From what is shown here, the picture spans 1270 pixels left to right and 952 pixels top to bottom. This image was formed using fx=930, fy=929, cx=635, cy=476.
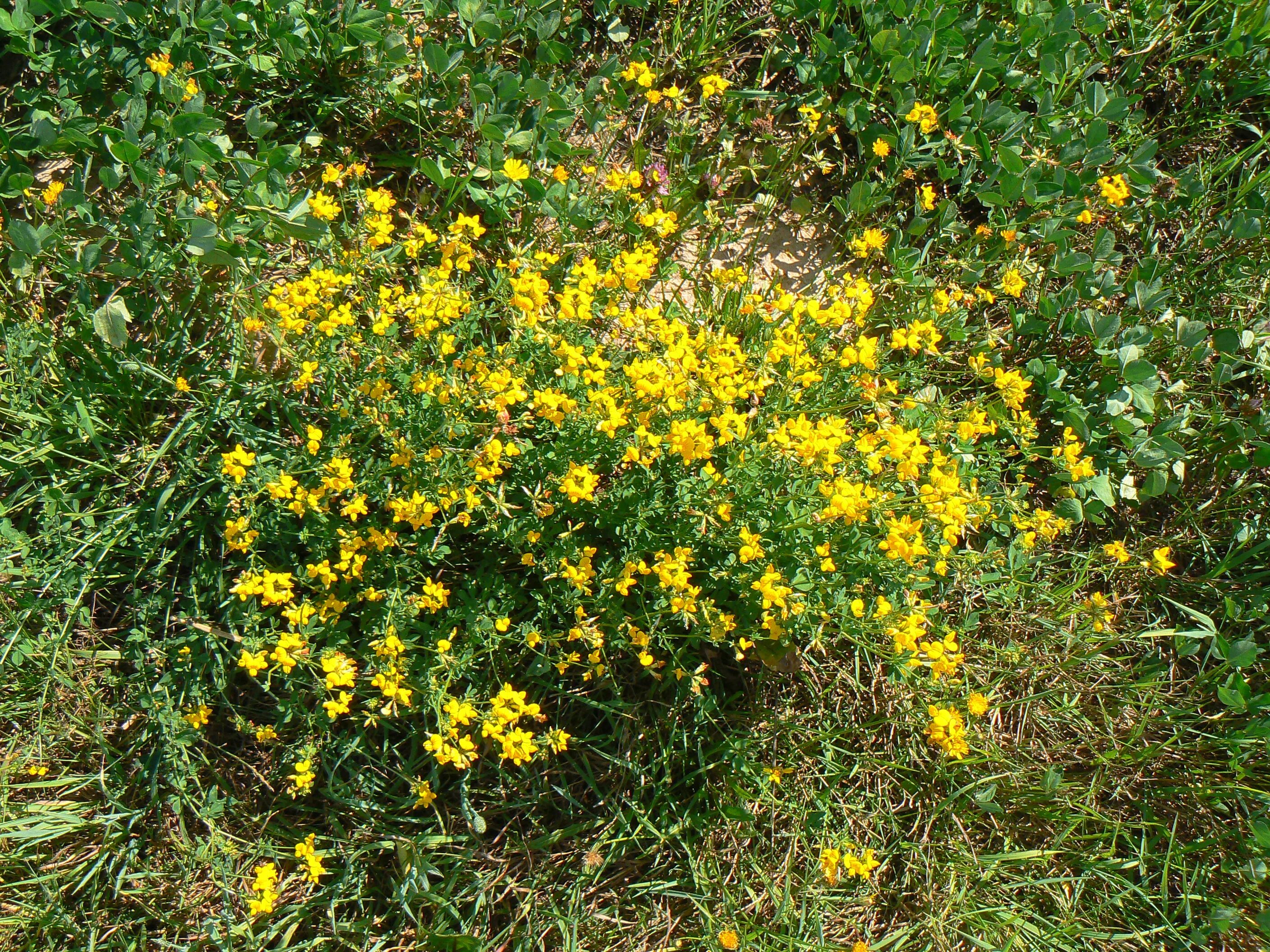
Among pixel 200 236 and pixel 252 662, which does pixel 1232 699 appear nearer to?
pixel 252 662

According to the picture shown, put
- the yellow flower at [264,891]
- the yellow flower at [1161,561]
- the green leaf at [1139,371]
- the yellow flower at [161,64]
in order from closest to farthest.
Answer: the yellow flower at [264,891], the yellow flower at [161,64], the yellow flower at [1161,561], the green leaf at [1139,371]

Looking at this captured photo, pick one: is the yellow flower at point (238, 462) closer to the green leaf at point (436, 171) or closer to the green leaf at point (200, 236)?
the green leaf at point (200, 236)

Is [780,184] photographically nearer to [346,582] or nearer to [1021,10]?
[1021,10]

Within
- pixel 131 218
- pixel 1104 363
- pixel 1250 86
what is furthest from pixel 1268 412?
pixel 131 218

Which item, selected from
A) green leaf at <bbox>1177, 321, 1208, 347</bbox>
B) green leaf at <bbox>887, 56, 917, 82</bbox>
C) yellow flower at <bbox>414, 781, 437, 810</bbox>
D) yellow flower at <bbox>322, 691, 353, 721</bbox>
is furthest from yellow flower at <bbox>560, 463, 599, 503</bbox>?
green leaf at <bbox>1177, 321, 1208, 347</bbox>

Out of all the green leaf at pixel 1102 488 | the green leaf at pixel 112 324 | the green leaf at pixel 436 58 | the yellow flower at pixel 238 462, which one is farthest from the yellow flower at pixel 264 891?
the green leaf at pixel 1102 488

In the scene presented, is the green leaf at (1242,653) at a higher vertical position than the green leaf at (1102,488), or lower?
lower
